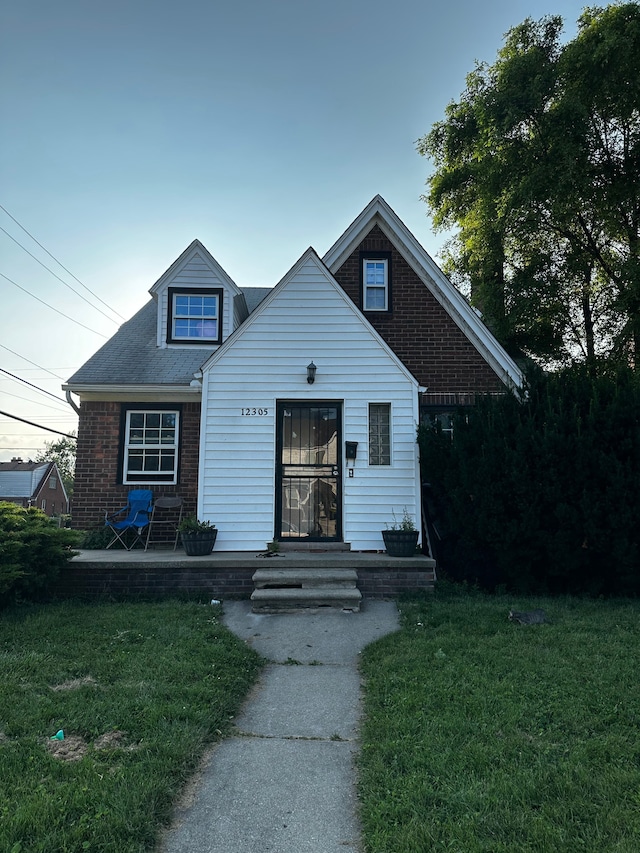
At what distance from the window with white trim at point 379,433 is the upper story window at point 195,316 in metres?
3.97

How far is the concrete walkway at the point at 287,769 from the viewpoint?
252 centimetres

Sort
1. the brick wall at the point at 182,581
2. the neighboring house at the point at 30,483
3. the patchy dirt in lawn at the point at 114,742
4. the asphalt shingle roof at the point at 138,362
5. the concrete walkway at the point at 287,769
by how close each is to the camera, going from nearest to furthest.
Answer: the concrete walkway at the point at 287,769
the patchy dirt in lawn at the point at 114,742
the brick wall at the point at 182,581
the asphalt shingle roof at the point at 138,362
the neighboring house at the point at 30,483

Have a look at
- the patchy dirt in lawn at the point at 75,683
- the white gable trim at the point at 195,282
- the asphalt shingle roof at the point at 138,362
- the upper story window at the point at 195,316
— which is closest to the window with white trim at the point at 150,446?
the asphalt shingle roof at the point at 138,362

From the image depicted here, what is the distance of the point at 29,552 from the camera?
6.57 metres

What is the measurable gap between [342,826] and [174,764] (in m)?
1.03

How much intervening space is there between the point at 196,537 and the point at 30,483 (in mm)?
46969

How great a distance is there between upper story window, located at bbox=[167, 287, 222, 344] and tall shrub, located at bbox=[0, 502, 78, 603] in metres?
4.86

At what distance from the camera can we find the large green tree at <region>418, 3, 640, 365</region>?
1204 cm

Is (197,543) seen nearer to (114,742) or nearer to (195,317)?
(114,742)

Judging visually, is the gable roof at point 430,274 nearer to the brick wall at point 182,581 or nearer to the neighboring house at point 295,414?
the neighboring house at point 295,414

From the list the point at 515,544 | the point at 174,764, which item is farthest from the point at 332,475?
the point at 174,764

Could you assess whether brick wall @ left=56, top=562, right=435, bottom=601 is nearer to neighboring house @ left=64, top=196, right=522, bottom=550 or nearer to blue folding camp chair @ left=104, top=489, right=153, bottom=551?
neighboring house @ left=64, top=196, right=522, bottom=550

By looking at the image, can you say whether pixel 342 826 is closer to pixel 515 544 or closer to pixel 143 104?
pixel 515 544

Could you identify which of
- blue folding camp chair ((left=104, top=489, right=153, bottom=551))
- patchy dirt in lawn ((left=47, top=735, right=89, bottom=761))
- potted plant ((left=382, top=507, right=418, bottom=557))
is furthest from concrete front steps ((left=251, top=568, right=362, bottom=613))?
patchy dirt in lawn ((left=47, top=735, right=89, bottom=761))
